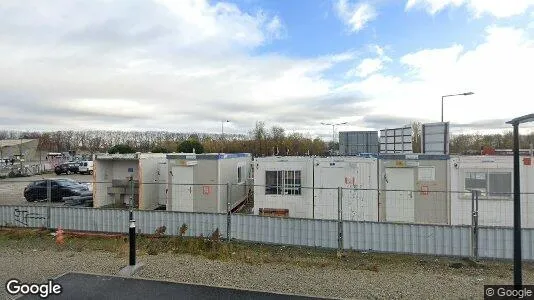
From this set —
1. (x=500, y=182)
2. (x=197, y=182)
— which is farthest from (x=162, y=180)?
(x=500, y=182)

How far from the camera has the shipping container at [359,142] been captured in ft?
92.3

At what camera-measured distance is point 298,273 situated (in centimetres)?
780

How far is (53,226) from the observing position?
38.3 ft

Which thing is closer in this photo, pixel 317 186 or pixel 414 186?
pixel 414 186

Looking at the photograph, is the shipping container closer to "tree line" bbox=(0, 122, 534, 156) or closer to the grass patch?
"tree line" bbox=(0, 122, 534, 156)

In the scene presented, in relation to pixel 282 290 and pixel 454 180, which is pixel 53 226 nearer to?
pixel 282 290

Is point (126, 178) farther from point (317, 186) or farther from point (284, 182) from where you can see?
point (317, 186)

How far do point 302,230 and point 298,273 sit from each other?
1991 mm

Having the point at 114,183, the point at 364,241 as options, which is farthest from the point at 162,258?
the point at 114,183

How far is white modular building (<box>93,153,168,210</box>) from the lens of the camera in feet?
55.7

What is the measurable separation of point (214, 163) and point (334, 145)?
172 feet

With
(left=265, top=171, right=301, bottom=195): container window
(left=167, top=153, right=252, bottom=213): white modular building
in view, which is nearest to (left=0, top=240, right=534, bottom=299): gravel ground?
(left=265, top=171, right=301, bottom=195): container window

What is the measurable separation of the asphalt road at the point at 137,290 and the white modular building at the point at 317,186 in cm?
672

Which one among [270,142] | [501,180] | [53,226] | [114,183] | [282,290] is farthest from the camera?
[270,142]
